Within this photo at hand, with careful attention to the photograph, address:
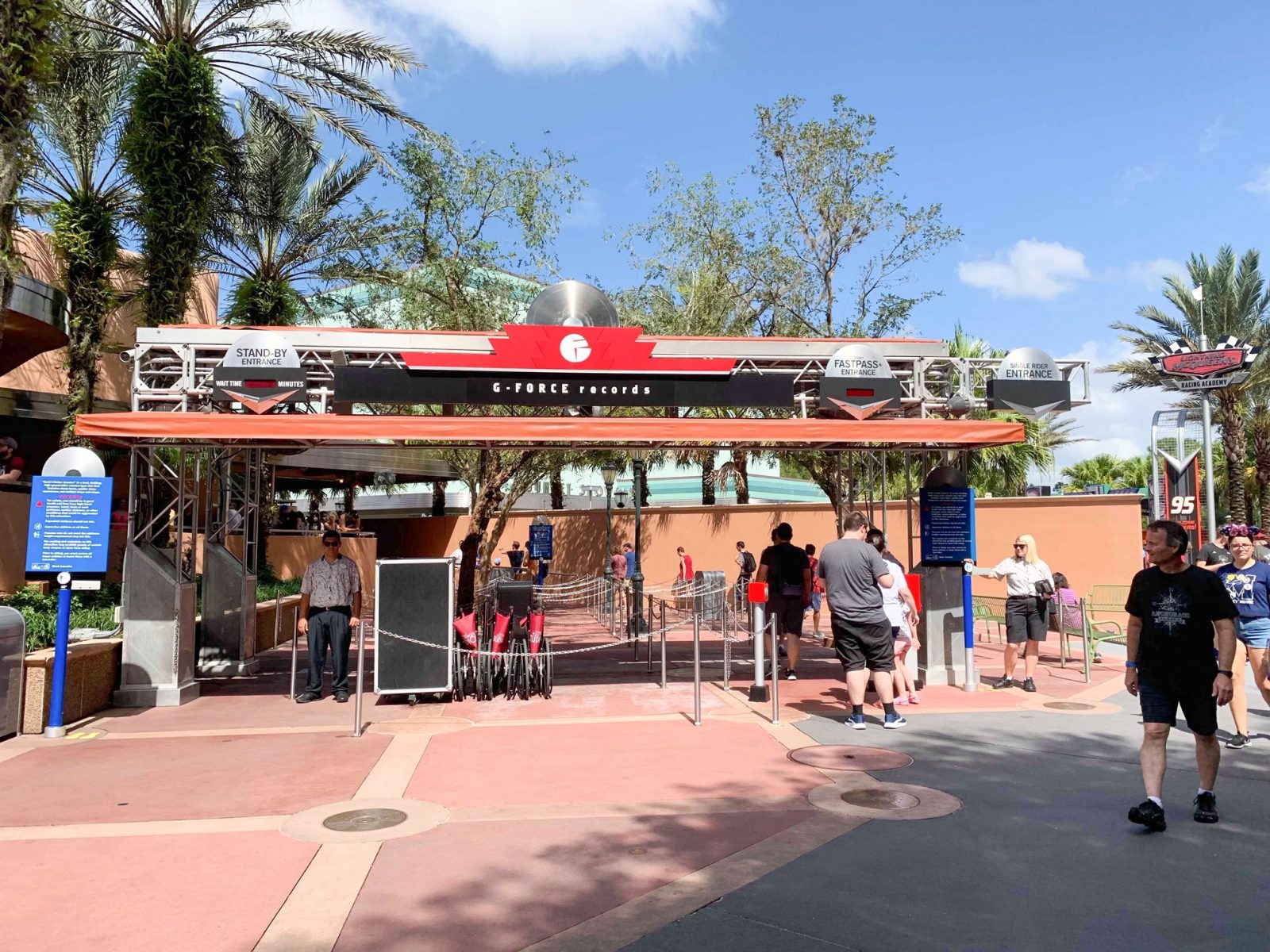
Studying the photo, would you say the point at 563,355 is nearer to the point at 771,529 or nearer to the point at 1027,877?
the point at 1027,877

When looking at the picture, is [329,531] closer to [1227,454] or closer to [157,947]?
[157,947]

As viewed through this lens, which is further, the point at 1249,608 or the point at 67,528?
the point at 67,528

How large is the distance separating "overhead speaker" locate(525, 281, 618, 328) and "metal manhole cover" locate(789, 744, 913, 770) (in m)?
5.72

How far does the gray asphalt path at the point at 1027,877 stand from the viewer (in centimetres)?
411

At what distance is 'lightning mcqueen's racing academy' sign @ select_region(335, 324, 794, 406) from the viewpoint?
10.4 metres

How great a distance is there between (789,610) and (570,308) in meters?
4.50

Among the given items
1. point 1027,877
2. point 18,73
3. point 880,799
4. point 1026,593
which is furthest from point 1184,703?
point 18,73

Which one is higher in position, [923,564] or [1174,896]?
[923,564]

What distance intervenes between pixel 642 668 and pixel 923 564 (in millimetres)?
4063

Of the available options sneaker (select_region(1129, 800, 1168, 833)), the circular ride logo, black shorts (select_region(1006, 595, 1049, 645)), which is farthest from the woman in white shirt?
the circular ride logo

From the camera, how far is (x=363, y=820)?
19.3 feet

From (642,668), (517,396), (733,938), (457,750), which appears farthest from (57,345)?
(733,938)

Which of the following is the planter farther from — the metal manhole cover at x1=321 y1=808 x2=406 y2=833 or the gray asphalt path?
the gray asphalt path

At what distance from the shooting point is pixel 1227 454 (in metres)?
27.4
